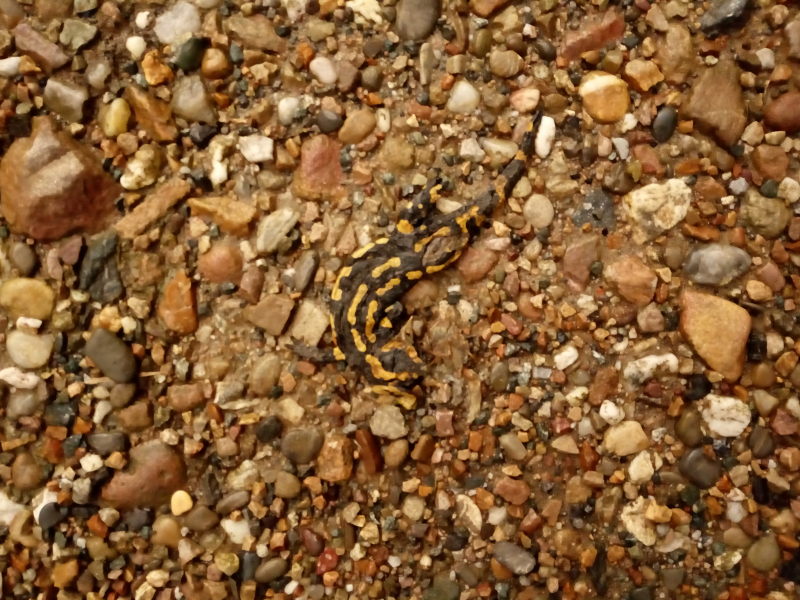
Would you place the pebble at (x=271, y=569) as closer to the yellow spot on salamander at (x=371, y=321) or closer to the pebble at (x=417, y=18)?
the yellow spot on salamander at (x=371, y=321)

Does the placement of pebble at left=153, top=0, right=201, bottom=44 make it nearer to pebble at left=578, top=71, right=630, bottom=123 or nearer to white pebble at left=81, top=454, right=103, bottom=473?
pebble at left=578, top=71, right=630, bottom=123

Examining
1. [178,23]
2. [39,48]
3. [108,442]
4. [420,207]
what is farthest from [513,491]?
[39,48]

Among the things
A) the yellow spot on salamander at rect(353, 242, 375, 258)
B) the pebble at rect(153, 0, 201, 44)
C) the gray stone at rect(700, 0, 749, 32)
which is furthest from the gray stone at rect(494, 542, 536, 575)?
the pebble at rect(153, 0, 201, 44)

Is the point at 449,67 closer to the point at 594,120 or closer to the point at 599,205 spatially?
the point at 594,120

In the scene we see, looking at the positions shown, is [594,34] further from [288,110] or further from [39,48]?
[39,48]

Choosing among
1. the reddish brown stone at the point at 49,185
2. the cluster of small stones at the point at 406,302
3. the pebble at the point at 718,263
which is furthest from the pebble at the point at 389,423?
the reddish brown stone at the point at 49,185
